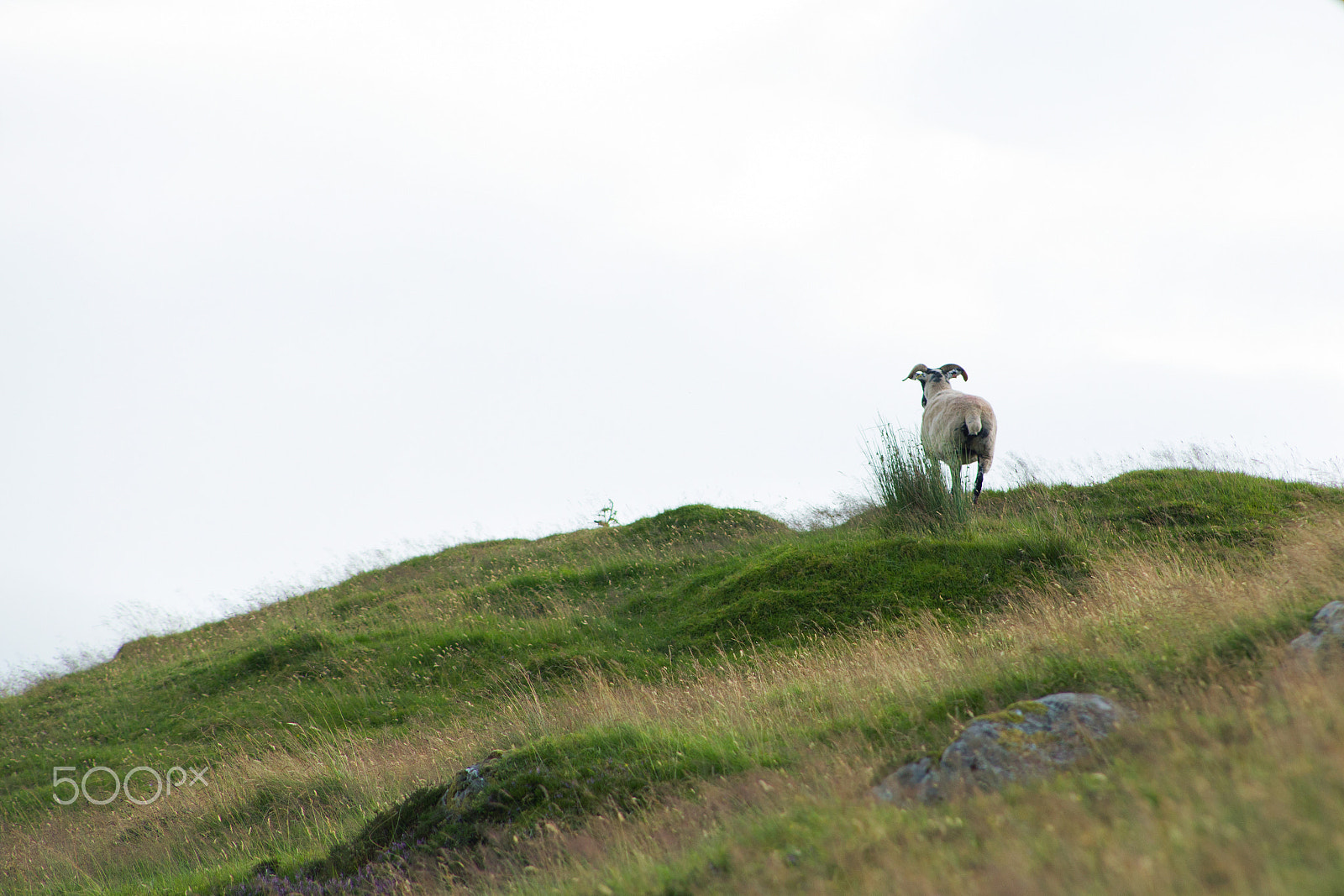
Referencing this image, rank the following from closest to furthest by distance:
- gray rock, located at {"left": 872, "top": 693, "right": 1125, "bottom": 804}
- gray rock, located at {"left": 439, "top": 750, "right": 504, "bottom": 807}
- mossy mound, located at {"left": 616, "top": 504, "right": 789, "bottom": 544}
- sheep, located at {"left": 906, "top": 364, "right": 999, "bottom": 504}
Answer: gray rock, located at {"left": 872, "top": 693, "right": 1125, "bottom": 804}, gray rock, located at {"left": 439, "top": 750, "right": 504, "bottom": 807}, sheep, located at {"left": 906, "top": 364, "right": 999, "bottom": 504}, mossy mound, located at {"left": 616, "top": 504, "right": 789, "bottom": 544}

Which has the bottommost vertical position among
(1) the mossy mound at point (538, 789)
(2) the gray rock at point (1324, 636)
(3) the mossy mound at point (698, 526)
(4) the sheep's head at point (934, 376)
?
(1) the mossy mound at point (538, 789)

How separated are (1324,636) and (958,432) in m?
9.61

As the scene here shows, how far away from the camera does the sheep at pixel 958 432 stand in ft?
45.2

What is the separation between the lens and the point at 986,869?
2887mm

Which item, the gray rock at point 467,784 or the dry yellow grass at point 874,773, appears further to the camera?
the gray rock at point 467,784

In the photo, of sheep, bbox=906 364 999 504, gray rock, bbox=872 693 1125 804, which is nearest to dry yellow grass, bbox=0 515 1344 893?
gray rock, bbox=872 693 1125 804

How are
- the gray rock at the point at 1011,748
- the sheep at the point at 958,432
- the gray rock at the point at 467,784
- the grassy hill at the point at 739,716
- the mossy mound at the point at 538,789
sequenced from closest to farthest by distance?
the grassy hill at the point at 739,716
the gray rock at the point at 1011,748
the mossy mound at the point at 538,789
the gray rock at the point at 467,784
the sheep at the point at 958,432

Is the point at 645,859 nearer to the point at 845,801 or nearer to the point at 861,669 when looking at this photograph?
the point at 845,801

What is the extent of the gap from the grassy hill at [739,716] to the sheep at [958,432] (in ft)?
3.52

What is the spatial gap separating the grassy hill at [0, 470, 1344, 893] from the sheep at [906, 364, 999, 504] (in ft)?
3.52

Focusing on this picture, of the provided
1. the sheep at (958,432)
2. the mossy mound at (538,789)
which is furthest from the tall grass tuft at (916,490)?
the mossy mound at (538,789)

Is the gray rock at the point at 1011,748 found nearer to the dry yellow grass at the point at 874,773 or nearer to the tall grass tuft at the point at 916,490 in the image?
the dry yellow grass at the point at 874,773

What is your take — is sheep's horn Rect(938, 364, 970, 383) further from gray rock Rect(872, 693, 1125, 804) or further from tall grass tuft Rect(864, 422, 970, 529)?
gray rock Rect(872, 693, 1125, 804)

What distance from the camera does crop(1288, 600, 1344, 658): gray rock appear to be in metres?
4.20
